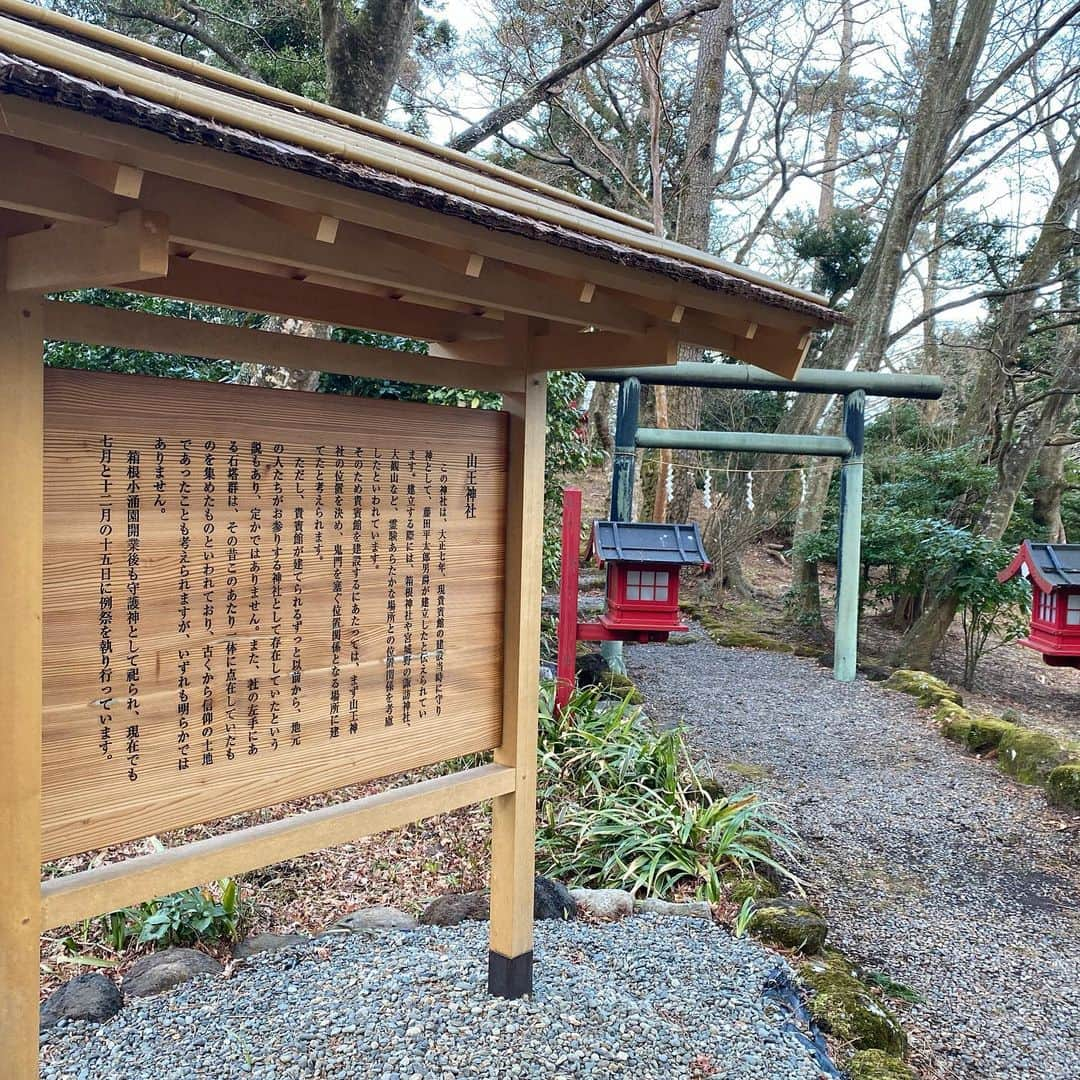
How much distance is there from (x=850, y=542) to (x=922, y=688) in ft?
4.90

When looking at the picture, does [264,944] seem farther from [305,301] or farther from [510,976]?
[305,301]

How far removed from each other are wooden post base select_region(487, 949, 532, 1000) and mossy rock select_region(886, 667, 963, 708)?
19.3ft

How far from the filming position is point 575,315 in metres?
2.44

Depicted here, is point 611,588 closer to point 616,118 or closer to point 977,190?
point 616,118

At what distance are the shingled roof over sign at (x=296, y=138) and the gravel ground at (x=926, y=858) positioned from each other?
2.64 meters

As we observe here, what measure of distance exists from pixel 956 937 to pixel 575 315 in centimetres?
325

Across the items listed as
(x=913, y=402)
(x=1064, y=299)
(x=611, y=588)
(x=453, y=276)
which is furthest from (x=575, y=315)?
(x=913, y=402)

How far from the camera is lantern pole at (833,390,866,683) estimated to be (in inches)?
327

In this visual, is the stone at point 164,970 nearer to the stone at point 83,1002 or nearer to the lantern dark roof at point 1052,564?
the stone at point 83,1002

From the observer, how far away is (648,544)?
5258 millimetres

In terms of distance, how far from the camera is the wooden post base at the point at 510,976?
275cm

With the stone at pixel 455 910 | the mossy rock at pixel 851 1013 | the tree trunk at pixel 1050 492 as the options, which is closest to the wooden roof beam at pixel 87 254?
the stone at pixel 455 910

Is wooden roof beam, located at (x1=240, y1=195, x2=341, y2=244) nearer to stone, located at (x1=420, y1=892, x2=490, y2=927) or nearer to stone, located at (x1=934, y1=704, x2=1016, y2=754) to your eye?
stone, located at (x1=420, y1=892, x2=490, y2=927)

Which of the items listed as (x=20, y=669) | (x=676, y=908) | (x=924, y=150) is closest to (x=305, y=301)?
(x=20, y=669)
